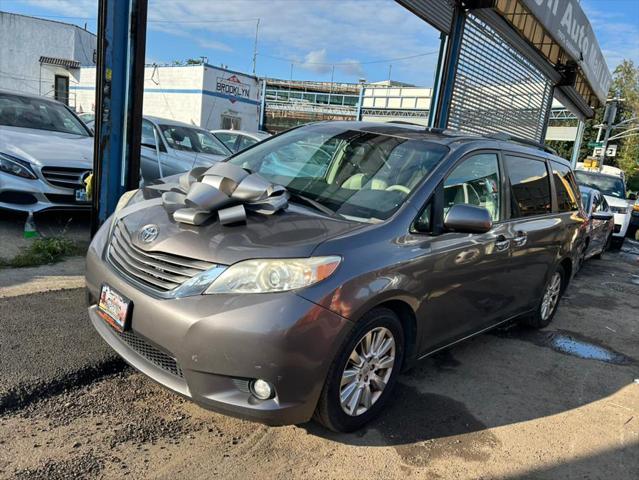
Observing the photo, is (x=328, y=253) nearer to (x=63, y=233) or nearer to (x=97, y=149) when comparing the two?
(x=97, y=149)

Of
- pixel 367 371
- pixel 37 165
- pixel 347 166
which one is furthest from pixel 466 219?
pixel 37 165

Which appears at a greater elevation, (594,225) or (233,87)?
(233,87)

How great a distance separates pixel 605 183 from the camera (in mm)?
13875

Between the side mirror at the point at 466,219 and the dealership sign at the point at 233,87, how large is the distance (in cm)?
2400

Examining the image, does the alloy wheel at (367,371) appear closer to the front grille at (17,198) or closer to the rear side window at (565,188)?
the rear side window at (565,188)

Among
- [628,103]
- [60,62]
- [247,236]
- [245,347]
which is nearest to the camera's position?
[245,347]

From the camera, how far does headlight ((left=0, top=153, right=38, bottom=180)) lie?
5539 mm

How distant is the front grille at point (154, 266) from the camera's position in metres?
2.51

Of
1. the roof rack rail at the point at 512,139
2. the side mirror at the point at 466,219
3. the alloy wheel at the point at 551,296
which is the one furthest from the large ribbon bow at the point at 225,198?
the alloy wheel at the point at 551,296

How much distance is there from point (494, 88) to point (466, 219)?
936cm

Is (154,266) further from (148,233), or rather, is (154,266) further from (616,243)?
(616,243)

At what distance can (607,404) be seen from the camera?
3721 mm

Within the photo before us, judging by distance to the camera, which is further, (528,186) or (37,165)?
(37,165)

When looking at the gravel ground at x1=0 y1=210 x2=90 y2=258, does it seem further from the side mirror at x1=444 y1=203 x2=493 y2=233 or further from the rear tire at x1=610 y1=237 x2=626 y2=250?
the rear tire at x1=610 y1=237 x2=626 y2=250
